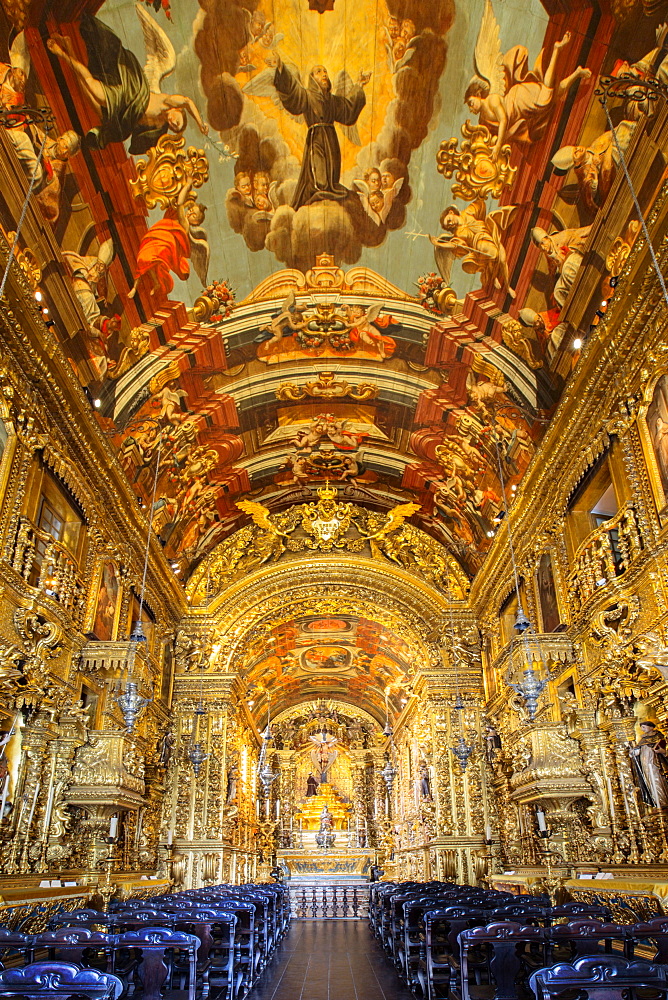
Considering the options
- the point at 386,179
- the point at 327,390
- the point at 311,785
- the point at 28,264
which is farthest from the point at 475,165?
the point at 311,785

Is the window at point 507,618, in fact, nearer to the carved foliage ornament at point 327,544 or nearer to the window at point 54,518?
the carved foliage ornament at point 327,544

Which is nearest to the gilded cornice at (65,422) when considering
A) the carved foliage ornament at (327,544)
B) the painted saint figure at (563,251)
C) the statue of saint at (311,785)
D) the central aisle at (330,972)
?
the carved foliage ornament at (327,544)

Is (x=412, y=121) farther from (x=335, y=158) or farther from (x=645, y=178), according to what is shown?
(x=645, y=178)

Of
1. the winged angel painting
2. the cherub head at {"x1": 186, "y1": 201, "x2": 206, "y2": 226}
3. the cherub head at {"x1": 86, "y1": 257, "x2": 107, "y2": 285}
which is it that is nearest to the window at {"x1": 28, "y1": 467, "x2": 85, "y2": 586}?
the cherub head at {"x1": 86, "y1": 257, "x2": 107, "y2": 285}

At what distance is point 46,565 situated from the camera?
9.67 metres

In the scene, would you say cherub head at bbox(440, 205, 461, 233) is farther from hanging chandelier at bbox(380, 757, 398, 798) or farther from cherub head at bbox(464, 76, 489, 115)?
hanging chandelier at bbox(380, 757, 398, 798)

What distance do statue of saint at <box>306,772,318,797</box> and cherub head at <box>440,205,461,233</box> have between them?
2663 cm

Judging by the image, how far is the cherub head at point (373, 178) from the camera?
402 inches

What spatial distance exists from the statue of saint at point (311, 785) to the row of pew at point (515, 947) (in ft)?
72.5

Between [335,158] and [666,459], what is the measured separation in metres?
6.07

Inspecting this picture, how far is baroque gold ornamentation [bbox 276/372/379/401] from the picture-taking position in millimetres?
14797

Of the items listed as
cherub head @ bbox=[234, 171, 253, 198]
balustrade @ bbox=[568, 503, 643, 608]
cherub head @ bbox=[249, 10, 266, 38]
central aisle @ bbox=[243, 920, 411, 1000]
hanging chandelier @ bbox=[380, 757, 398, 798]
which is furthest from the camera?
hanging chandelier @ bbox=[380, 757, 398, 798]

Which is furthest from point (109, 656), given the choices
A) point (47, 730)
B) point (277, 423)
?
point (277, 423)

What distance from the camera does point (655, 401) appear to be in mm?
8383
